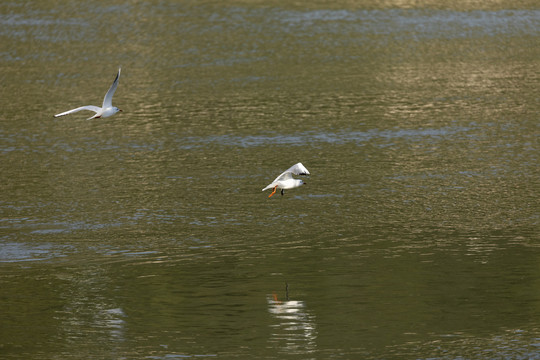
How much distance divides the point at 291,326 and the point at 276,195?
9841mm

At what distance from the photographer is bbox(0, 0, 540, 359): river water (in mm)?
19422

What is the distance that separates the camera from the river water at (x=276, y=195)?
63.7ft

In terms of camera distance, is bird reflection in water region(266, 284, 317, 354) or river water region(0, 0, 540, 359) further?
river water region(0, 0, 540, 359)

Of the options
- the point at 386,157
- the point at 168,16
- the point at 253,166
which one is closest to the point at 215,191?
the point at 253,166

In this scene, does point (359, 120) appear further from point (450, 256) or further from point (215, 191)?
point (450, 256)

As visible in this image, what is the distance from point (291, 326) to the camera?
19.2 meters

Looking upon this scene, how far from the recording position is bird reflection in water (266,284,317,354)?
1820 cm

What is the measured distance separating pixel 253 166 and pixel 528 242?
10.3m

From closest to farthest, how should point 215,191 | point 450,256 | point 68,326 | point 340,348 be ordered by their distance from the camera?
point 340,348 < point 68,326 < point 450,256 < point 215,191

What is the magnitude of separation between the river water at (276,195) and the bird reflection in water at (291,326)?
6 cm

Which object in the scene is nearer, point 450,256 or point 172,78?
point 450,256

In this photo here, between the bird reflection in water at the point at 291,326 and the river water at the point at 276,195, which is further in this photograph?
the river water at the point at 276,195

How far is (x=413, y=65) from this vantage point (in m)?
46.5

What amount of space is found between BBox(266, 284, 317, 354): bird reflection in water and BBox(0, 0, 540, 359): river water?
0.18 feet
